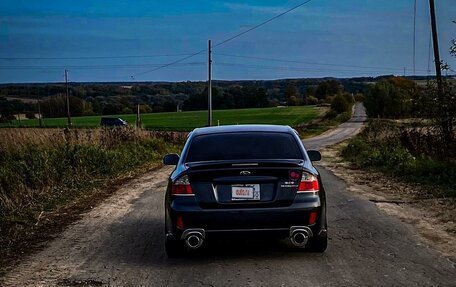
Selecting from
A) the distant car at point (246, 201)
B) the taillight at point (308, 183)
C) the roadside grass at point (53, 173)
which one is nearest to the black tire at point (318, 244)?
the distant car at point (246, 201)

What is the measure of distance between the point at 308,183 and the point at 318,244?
778 mm

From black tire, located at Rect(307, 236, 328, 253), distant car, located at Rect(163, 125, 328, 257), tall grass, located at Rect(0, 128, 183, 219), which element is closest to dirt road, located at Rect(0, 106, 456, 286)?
black tire, located at Rect(307, 236, 328, 253)

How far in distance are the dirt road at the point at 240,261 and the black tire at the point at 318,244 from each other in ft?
0.31

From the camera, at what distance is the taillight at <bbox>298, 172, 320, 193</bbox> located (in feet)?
22.7

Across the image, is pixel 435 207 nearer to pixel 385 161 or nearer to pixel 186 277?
pixel 186 277

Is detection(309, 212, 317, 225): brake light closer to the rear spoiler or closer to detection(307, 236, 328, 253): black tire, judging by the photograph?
detection(307, 236, 328, 253): black tire

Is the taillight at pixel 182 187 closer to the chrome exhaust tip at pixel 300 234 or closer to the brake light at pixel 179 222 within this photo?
the brake light at pixel 179 222

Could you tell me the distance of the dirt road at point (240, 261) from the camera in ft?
20.5

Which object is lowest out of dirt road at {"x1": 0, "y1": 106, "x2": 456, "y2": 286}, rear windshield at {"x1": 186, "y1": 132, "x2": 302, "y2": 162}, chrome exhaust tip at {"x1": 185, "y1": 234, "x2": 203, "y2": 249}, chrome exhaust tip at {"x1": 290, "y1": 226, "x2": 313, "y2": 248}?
dirt road at {"x1": 0, "y1": 106, "x2": 456, "y2": 286}

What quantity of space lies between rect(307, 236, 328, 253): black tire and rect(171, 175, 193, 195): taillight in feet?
4.91

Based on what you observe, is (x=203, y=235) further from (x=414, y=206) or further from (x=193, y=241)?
(x=414, y=206)

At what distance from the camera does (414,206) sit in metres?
11.0

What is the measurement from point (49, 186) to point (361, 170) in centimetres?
938

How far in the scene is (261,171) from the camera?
687cm
